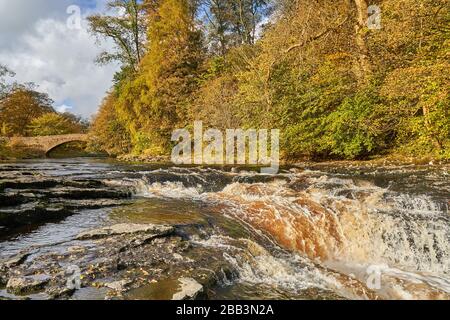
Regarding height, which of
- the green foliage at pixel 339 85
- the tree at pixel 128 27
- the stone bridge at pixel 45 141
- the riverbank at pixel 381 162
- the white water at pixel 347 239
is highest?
the tree at pixel 128 27

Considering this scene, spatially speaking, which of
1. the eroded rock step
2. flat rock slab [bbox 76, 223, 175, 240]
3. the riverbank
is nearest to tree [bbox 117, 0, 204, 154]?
the riverbank

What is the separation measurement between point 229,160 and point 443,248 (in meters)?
12.1

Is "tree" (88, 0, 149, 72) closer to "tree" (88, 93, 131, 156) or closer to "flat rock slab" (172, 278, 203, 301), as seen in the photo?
"tree" (88, 93, 131, 156)

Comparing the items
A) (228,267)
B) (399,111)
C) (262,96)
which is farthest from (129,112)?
(228,267)

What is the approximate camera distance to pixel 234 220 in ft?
22.0

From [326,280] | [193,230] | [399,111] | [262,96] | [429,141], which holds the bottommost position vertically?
[326,280]

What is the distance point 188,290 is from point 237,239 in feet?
6.34

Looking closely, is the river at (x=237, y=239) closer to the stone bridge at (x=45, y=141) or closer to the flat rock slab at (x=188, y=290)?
the flat rock slab at (x=188, y=290)

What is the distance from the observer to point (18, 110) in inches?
1679

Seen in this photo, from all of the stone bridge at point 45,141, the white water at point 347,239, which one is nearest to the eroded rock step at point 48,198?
the white water at point 347,239

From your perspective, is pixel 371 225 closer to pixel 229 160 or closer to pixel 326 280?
pixel 326 280

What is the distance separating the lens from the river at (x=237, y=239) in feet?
13.7

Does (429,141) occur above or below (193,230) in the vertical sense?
Answer: above

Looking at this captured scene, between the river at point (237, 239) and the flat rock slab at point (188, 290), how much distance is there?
4cm
